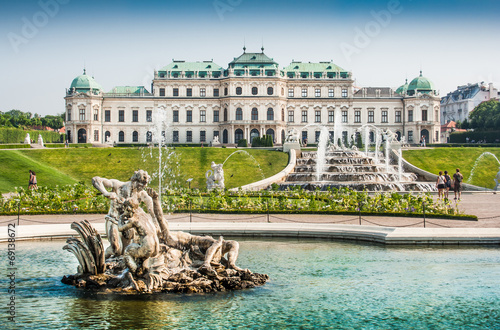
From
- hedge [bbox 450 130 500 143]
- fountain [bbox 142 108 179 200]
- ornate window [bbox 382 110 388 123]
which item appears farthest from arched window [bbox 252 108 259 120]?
hedge [bbox 450 130 500 143]

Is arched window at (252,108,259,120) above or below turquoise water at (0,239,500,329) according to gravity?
above

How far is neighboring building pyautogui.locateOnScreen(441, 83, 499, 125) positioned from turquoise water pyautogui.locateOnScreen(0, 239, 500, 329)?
113 meters

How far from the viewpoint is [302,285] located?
11727 mm

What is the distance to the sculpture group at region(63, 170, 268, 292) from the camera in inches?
430

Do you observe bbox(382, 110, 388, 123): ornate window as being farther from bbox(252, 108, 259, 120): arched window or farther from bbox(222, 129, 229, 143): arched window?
bbox(222, 129, 229, 143): arched window

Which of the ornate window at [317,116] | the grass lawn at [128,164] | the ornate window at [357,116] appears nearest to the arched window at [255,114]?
the ornate window at [317,116]

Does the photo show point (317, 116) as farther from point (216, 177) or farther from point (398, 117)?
point (216, 177)

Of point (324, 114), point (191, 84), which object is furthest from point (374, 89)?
point (191, 84)

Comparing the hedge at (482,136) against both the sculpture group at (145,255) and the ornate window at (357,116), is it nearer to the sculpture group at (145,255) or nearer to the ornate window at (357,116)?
the ornate window at (357,116)

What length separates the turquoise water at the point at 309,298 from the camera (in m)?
9.47

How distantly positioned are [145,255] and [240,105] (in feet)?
248

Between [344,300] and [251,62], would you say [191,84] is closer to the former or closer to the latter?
[251,62]

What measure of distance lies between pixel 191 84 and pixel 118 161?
40919 mm

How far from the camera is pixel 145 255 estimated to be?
1091cm
